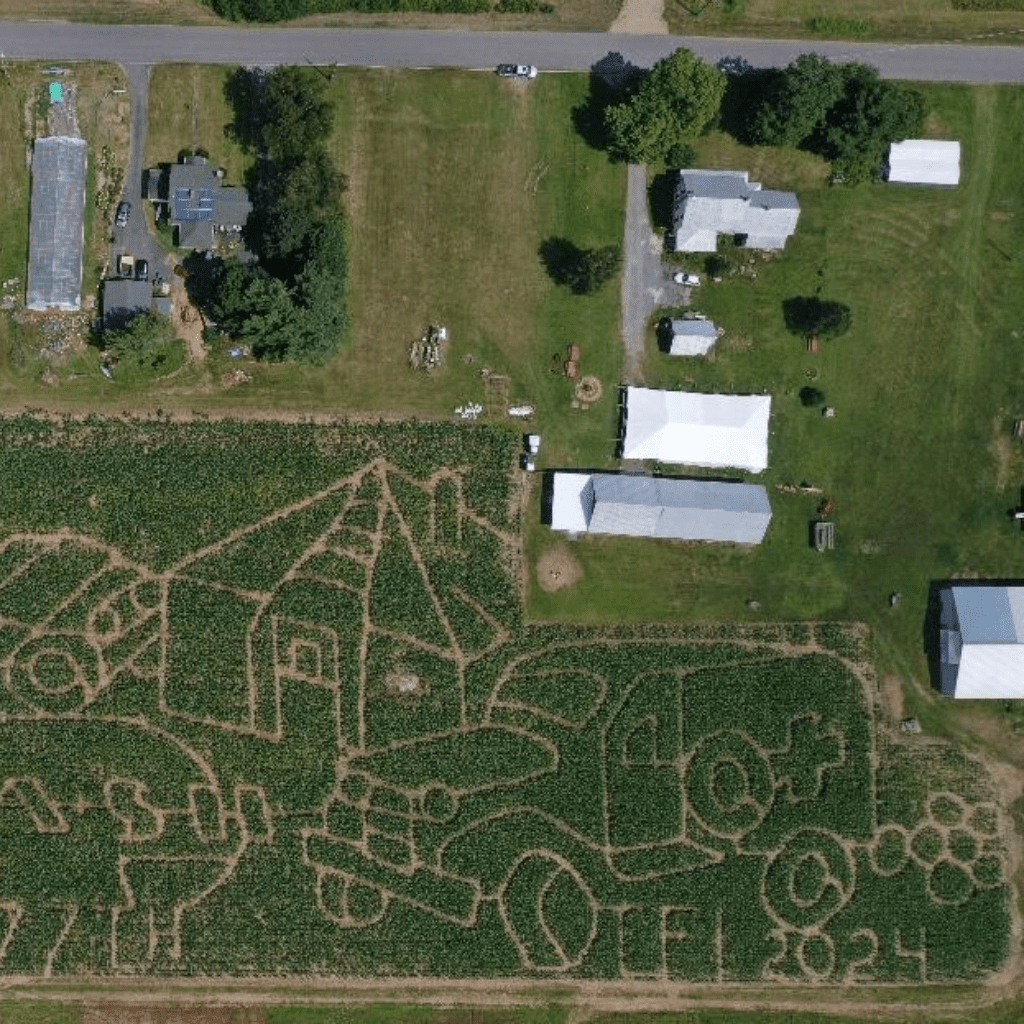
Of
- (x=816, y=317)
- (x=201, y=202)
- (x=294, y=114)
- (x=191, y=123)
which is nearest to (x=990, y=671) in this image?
(x=816, y=317)

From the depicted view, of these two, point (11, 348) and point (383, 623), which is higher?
point (11, 348)

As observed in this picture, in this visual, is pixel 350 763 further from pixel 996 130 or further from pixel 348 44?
pixel 996 130

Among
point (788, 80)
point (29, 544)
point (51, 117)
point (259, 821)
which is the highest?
point (788, 80)

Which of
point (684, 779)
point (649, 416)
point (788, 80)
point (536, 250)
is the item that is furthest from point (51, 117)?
point (684, 779)

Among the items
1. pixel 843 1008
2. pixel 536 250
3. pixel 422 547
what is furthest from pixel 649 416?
pixel 843 1008

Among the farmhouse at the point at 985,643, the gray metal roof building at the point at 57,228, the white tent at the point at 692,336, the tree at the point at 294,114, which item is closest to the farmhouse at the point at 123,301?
the gray metal roof building at the point at 57,228

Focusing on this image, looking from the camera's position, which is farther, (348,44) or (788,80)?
(348,44)

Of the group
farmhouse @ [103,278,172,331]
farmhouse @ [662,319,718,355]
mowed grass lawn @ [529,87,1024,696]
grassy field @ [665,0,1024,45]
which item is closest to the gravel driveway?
mowed grass lawn @ [529,87,1024,696]
